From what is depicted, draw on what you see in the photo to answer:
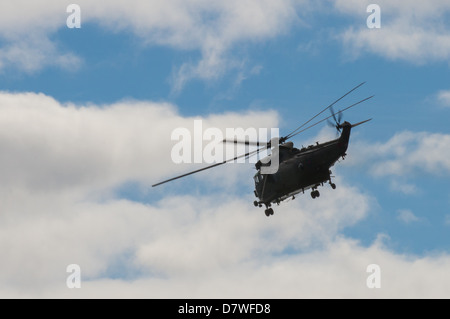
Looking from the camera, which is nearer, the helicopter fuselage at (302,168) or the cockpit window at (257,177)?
the helicopter fuselage at (302,168)

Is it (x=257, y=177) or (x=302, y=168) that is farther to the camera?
(x=257, y=177)

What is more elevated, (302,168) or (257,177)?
(257,177)

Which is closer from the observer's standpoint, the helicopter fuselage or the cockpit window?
the helicopter fuselage

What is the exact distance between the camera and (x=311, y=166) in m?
98.4
